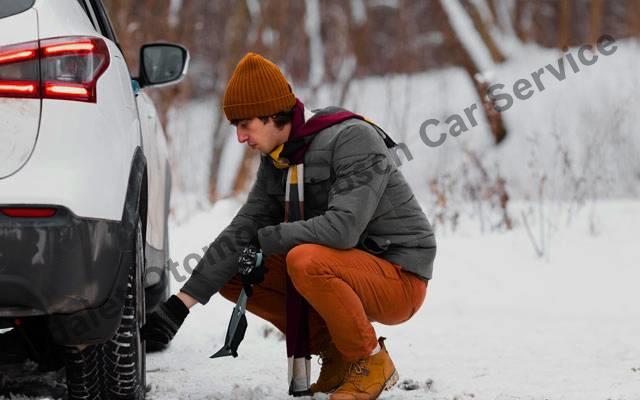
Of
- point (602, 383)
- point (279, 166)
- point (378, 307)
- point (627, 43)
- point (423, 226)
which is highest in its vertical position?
point (627, 43)

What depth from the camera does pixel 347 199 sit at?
3131 mm

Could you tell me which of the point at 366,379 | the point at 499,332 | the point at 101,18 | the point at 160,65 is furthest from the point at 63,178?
the point at 499,332

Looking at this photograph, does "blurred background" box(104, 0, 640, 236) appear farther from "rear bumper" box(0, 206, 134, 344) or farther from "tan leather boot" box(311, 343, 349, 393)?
"rear bumper" box(0, 206, 134, 344)

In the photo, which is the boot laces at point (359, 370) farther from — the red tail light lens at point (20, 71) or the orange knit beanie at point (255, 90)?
the red tail light lens at point (20, 71)

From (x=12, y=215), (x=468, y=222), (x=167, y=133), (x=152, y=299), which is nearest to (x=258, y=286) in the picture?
(x=152, y=299)

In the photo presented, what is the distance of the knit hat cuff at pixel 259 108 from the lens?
10.6ft

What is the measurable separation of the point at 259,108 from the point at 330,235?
0.49 meters

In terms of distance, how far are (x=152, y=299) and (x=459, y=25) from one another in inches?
553

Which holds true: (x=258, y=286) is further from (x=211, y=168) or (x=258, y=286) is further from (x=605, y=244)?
(x=211, y=168)

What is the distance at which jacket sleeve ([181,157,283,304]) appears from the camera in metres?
3.34

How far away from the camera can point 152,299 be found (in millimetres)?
3586

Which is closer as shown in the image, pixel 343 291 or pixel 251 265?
pixel 343 291

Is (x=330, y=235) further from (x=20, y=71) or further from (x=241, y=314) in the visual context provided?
(x=20, y=71)

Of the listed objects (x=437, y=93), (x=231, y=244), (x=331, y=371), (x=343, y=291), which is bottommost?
(x=331, y=371)
